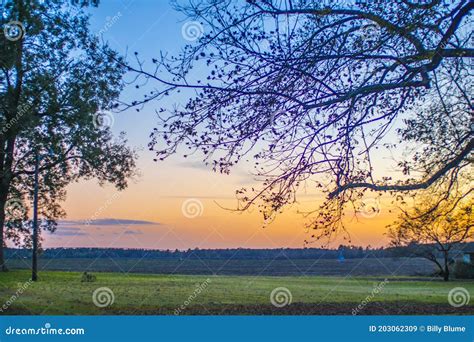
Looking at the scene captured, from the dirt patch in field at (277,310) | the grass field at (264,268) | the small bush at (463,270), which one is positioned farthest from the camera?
the grass field at (264,268)

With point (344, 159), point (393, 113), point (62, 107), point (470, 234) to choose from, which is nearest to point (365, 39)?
point (393, 113)

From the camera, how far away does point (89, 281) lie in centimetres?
3150

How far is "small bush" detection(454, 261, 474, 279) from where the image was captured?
47.1m

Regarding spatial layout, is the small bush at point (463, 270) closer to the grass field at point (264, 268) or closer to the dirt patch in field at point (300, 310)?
the grass field at point (264, 268)

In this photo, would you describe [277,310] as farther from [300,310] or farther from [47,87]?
[47,87]

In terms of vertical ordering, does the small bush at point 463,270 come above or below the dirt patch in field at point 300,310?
above

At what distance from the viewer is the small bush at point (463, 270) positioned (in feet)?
155

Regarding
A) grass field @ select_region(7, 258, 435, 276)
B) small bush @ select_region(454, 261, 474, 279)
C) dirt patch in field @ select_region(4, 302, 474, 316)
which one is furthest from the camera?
grass field @ select_region(7, 258, 435, 276)

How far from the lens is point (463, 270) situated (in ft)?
155

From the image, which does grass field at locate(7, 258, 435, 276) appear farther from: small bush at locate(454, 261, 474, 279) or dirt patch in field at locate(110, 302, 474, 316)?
dirt patch in field at locate(110, 302, 474, 316)

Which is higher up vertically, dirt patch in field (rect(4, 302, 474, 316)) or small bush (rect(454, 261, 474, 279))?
small bush (rect(454, 261, 474, 279))

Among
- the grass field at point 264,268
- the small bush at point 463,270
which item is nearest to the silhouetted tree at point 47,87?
the grass field at point 264,268

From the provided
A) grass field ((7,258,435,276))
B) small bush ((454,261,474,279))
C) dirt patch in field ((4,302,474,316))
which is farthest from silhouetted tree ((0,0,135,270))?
small bush ((454,261,474,279))

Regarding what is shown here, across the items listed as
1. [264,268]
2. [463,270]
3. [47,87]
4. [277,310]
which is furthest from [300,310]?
[264,268]
